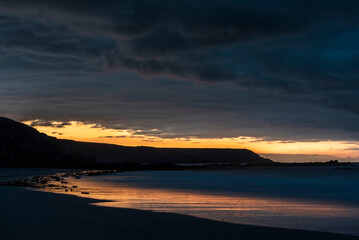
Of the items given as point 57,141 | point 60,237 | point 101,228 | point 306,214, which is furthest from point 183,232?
point 57,141

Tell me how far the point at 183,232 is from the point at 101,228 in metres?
2.43

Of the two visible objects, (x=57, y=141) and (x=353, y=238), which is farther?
(x=57, y=141)

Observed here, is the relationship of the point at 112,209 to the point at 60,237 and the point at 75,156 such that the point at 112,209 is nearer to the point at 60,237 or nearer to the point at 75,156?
the point at 60,237

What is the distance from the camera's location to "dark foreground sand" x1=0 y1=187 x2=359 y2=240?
1100 cm

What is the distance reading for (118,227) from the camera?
12.4 m

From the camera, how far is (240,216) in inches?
621

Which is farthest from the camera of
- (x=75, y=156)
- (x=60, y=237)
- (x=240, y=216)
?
(x=75, y=156)

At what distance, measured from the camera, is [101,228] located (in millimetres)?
12117

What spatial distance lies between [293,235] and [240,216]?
172 inches

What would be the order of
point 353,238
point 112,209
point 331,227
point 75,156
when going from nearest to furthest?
point 353,238 < point 331,227 < point 112,209 < point 75,156

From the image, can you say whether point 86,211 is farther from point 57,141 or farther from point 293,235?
point 57,141

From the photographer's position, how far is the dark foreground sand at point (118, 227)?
11.0m

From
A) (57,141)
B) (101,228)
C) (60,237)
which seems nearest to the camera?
(60,237)

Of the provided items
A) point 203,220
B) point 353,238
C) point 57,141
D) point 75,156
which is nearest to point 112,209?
point 203,220
